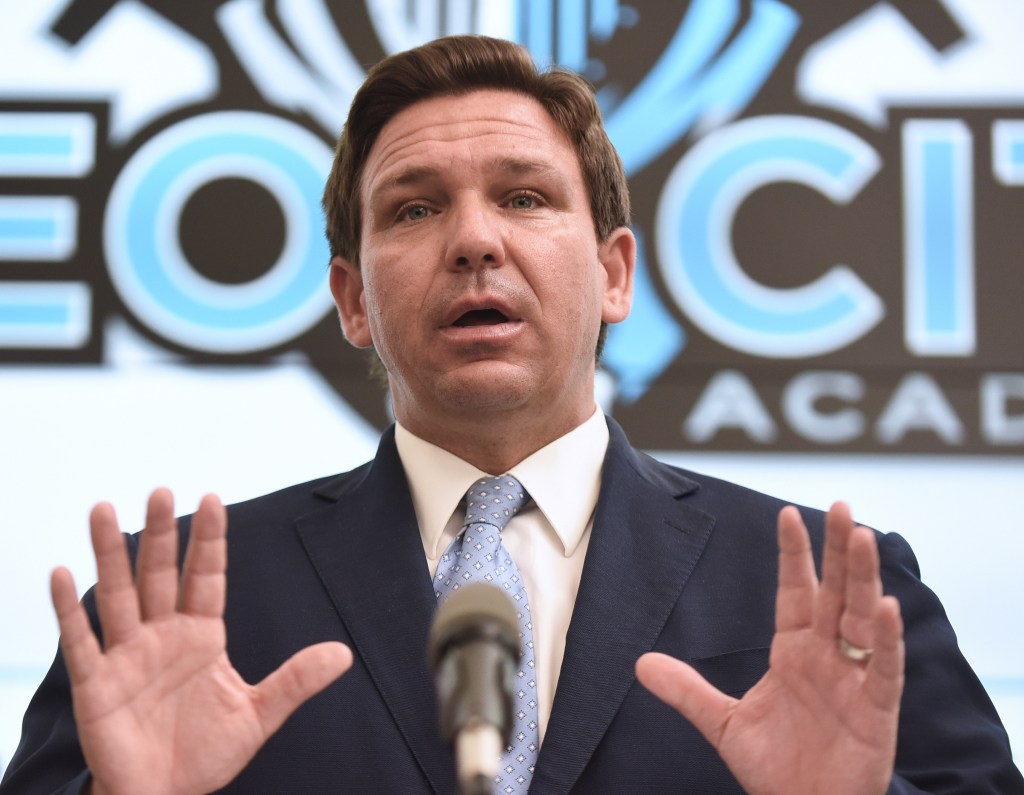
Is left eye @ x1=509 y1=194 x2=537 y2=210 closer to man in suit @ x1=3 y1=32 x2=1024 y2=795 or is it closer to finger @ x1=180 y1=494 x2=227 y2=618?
man in suit @ x1=3 y1=32 x2=1024 y2=795

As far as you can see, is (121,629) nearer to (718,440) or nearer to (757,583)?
(757,583)

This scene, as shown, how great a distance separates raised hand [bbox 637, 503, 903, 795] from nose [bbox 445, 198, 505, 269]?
80cm

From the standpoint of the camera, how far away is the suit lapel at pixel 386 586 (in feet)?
5.93

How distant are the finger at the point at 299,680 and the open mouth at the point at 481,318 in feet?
2.46

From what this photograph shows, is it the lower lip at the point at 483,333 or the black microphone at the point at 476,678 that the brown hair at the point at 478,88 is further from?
the black microphone at the point at 476,678

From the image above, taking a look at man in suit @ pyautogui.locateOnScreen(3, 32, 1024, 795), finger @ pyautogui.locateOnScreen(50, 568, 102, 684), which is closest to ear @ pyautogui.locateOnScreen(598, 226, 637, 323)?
man in suit @ pyautogui.locateOnScreen(3, 32, 1024, 795)

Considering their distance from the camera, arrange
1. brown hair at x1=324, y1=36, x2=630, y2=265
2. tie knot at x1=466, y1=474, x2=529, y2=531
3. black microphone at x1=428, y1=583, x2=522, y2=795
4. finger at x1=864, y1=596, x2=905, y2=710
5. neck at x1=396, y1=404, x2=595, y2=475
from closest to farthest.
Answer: black microphone at x1=428, y1=583, x2=522, y2=795 < finger at x1=864, y1=596, x2=905, y2=710 < tie knot at x1=466, y1=474, x2=529, y2=531 < neck at x1=396, y1=404, x2=595, y2=475 < brown hair at x1=324, y1=36, x2=630, y2=265

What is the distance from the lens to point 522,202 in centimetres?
222

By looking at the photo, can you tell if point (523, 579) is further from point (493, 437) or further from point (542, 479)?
point (493, 437)

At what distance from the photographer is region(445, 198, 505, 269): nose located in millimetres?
2068

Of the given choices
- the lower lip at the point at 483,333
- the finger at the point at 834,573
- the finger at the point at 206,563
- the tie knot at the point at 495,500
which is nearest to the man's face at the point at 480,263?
the lower lip at the point at 483,333

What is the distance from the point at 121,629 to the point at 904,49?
2481mm

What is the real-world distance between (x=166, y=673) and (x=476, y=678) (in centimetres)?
70

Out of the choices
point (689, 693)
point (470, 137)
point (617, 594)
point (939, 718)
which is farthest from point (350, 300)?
point (939, 718)
